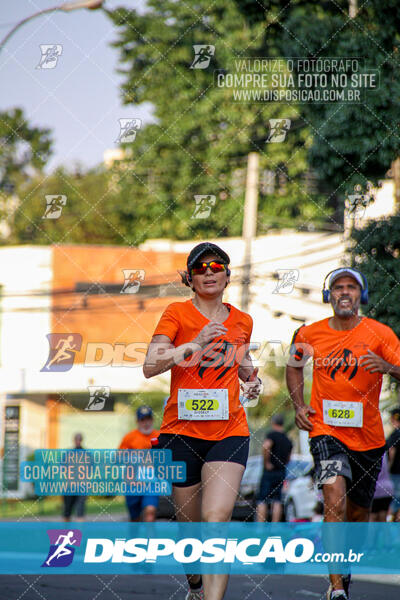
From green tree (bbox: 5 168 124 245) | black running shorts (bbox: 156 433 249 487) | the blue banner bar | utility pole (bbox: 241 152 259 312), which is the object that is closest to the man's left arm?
the blue banner bar

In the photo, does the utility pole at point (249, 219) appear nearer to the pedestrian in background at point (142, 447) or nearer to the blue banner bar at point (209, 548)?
the pedestrian in background at point (142, 447)

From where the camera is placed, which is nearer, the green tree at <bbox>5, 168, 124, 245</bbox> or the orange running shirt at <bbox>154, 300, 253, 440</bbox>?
the orange running shirt at <bbox>154, 300, 253, 440</bbox>

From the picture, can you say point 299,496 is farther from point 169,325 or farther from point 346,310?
point 169,325

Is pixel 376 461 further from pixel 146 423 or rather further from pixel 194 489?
pixel 146 423

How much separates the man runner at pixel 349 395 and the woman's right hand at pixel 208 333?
1495 mm

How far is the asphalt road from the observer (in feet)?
25.7

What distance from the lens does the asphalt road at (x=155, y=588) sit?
25.7 ft

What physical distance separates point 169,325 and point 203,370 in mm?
326

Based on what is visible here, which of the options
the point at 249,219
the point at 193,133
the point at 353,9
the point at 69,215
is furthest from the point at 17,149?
the point at 353,9

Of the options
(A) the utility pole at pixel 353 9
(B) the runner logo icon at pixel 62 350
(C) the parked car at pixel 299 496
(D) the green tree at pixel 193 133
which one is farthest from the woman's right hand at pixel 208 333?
(D) the green tree at pixel 193 133

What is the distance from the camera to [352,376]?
23.0 feet

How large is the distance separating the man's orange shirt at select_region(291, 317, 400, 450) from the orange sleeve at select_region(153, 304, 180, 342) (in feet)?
4.80

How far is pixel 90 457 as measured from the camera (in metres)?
8.46

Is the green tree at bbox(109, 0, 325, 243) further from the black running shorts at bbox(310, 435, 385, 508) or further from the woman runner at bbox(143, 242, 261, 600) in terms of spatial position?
the woman runner at bbox(143, 242, 261, 600)
